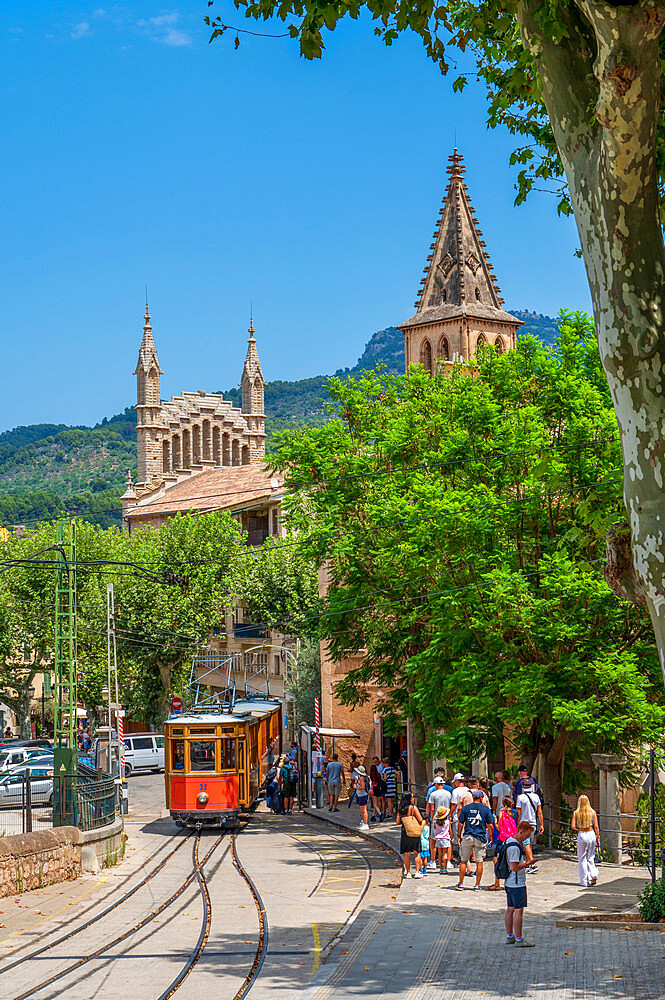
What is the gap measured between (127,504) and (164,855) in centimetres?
7560

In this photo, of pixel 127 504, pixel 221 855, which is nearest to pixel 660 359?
pixel 221 855

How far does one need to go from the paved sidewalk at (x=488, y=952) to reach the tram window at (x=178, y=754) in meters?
10.7

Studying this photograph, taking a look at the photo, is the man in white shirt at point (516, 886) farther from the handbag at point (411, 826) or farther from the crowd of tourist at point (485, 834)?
the handbag at point (411, 826)

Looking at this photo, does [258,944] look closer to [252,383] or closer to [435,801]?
[435,801]

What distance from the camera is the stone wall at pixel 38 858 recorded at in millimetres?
20859

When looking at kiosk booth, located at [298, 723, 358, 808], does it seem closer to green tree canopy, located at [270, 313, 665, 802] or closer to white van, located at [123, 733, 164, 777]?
green tree canopy, located at [270, 313, 665, 802]

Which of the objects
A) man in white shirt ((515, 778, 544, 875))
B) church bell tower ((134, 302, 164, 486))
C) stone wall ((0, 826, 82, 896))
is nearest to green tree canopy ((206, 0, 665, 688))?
man in white shirt ((515, 778, 544, 875))

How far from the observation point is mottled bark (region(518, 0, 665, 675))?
6.68 metres

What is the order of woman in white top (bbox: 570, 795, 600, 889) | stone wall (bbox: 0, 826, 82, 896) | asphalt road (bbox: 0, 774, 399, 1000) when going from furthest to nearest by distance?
1. stone wall (bbox: 0, 826, 82, 896)
2. woman in white top (bbox: 570, 795, 600, 889)
3. asphalt road (bbox: 0, 774, 399, 1000)

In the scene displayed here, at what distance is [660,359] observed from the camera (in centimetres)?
691

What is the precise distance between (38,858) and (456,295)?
5569cm

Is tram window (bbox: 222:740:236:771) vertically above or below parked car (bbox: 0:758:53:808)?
above

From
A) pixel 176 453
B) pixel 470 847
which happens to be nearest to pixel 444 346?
pixel 176 453

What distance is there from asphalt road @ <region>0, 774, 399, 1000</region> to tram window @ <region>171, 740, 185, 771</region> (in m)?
1.76
